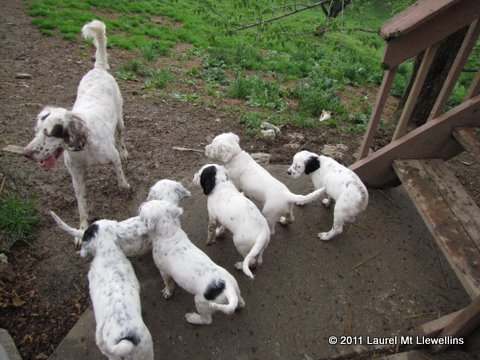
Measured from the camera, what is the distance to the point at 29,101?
6.03 meters

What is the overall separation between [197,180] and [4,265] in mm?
2055

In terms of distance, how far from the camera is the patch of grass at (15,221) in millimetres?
3498

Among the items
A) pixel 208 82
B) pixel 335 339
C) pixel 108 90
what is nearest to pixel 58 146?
pixel 108 90

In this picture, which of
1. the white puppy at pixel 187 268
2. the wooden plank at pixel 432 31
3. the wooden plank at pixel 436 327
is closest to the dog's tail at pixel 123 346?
the white puppy at pixel 187 268

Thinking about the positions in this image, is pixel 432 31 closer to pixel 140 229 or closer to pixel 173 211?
pixel 173 211

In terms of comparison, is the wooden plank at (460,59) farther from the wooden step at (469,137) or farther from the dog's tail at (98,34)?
the dog's tail at (98,34)

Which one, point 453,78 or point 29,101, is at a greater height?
point 453,78

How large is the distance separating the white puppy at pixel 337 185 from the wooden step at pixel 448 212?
0.61 m

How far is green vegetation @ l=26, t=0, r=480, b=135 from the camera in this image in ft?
18.0

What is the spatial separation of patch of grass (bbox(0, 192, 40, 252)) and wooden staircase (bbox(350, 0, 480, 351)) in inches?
152

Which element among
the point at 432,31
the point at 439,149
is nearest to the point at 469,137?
the point at 439,149

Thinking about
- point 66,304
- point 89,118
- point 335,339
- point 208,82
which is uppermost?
point 89,118

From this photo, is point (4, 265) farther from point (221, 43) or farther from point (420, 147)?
point (221, 43)

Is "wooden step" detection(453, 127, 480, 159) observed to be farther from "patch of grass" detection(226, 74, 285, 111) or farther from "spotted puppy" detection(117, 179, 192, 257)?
"patch of grass" detection(226, 74, 285, 111)
